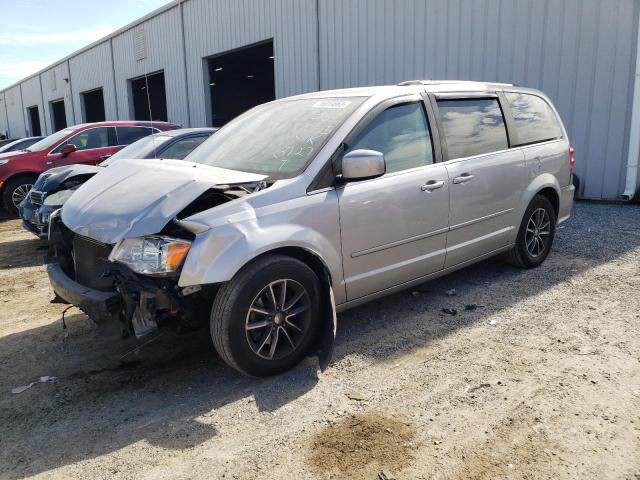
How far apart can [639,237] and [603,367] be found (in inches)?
152

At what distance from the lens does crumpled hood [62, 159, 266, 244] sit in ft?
10.3

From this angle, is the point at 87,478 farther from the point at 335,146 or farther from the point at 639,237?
the point at 639,237

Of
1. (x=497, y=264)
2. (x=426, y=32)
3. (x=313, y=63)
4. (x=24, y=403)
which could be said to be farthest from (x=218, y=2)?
(x=24, y=403)

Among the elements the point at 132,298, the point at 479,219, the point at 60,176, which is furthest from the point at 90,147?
the point at 479,219

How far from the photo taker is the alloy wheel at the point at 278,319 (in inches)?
128

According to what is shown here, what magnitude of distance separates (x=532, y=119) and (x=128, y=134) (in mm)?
7572

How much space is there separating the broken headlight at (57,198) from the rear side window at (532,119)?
4.96 metres

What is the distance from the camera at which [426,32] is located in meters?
10.6

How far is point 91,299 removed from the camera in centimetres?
316

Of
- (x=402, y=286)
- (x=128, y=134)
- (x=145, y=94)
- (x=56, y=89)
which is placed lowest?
(x=402, y=286)

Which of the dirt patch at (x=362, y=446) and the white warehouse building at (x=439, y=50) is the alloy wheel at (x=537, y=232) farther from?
the white warehouse building at (x=439, y=50)

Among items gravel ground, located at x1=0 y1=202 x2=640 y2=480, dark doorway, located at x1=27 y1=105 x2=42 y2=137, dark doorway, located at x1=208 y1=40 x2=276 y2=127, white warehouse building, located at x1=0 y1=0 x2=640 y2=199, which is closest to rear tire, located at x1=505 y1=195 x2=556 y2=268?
gravel ground, located at x1=0 y1=202 x2=640 y2=480

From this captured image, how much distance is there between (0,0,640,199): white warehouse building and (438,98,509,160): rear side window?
9.46 ft

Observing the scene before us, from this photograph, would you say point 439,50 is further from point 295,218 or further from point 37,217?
point 295,218
